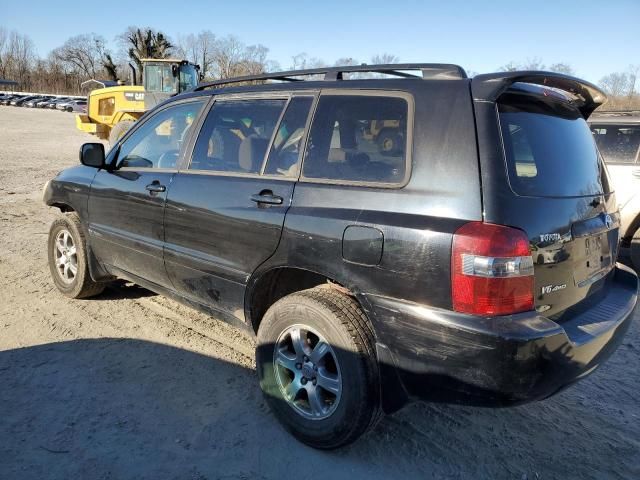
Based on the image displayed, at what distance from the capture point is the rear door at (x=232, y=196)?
283cm

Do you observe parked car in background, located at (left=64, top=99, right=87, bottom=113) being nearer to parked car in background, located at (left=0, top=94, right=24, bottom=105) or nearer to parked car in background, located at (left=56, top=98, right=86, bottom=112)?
parked car in background, located at (left=56, top=98, right=86, bottom=112)

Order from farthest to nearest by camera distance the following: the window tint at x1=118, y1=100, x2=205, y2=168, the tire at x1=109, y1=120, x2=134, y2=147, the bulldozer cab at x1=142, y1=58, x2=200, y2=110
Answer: the bulldozer cab at x1=142, y1=58, x2=200, y2=110 < the tire at x1=109, y1=120, x2=134, y2=147 < the window tint at x1=118, y1=100, x2=205, y2=168

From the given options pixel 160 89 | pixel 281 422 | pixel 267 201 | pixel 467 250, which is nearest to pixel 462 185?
pixel 467 250

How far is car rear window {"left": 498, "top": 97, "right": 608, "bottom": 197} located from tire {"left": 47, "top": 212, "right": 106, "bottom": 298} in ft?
12.1

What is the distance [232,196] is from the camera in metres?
2.99

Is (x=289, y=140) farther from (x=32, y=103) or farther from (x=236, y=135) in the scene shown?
(x=32, y=103)

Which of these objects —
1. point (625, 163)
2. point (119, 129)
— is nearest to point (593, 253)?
point (625, 163)

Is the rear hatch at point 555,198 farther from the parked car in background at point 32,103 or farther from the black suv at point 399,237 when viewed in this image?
the parked car in background at point 32,103

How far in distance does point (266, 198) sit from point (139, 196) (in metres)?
1.37

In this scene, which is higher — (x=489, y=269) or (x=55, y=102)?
(x=55, y=102)

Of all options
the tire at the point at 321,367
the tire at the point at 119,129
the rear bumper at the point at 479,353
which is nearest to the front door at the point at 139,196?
the tire at the point at 321,367

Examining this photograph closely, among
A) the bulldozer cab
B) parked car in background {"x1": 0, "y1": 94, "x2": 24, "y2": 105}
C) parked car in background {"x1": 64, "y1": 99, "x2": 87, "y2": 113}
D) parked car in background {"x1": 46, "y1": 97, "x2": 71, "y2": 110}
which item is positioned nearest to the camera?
the bulldozer cab

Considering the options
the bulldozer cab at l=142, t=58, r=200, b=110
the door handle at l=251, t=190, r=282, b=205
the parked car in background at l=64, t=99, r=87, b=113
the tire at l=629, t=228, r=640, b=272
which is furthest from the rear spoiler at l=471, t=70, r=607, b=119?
the parked car in background at l=64, t=99, r=87, b=113

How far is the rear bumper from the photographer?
204 cm
